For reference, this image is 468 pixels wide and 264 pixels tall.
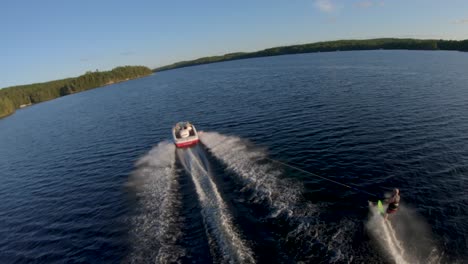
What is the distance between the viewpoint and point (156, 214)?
898 inches

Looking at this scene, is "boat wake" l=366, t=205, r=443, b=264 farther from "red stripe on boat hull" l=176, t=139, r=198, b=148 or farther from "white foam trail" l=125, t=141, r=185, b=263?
"red stripe on boat hull" l=176, t=139, r=198, b=148

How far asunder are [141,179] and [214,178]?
8986 mm

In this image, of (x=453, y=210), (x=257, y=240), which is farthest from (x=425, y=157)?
(x=257, y=240)

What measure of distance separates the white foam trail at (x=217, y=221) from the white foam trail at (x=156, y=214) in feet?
6.84

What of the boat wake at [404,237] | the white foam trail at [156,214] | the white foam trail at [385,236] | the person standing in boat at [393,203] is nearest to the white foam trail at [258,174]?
the white foam trail at [385,236]

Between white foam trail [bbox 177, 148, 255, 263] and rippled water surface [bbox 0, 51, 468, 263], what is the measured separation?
96 millimetres

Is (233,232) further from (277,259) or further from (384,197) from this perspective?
(384,197)

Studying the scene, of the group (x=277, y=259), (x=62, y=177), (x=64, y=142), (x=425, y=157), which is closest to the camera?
(x=277, y=259)

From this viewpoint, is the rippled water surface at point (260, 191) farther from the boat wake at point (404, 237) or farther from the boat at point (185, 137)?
the boat at point (185, 137)

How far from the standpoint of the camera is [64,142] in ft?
180

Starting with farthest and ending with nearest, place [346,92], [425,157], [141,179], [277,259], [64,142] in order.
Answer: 1. [346,92]
2. [64,142]
3. [141,179]
4. [425,157]
5. [277,259]

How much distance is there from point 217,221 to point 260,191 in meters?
4.99

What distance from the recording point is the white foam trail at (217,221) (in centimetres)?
1670

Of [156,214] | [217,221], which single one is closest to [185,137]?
[156,214]
